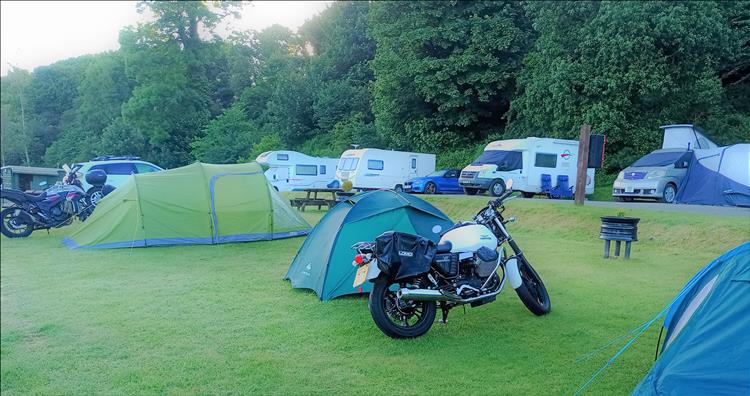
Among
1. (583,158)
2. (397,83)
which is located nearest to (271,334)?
(583,158)

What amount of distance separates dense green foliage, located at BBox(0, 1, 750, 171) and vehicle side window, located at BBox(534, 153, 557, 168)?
7.05 feet

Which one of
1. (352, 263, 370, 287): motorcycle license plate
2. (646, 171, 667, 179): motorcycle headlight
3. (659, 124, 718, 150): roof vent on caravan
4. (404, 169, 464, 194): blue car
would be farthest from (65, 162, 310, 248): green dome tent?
(659, 124, 718, 150): roof vent on caravan

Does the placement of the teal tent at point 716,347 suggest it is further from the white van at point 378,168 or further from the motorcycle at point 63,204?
the white van at point 378,168

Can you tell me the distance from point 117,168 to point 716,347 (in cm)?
308

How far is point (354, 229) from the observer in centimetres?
562

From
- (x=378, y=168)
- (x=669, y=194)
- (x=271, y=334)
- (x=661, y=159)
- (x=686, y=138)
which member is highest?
(x=686, y=138)

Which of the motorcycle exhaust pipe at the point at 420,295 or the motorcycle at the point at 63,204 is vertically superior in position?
the motorcycle at the point at 63,204

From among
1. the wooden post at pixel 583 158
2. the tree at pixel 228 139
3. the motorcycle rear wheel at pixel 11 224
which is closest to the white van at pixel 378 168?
the wooden post at pixel 583 158

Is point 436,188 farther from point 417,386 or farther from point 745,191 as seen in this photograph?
point 417,386

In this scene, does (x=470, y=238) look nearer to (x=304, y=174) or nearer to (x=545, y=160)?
(x=545, y=160)

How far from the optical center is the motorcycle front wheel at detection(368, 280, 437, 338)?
422 cm

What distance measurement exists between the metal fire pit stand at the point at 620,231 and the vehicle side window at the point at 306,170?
1576 cm

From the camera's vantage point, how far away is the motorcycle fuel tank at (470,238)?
15.1 feet

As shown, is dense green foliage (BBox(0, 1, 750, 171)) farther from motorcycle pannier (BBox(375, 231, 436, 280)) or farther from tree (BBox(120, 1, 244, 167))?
motorcycle pannier (BBox(375, 231, 436, 280))
